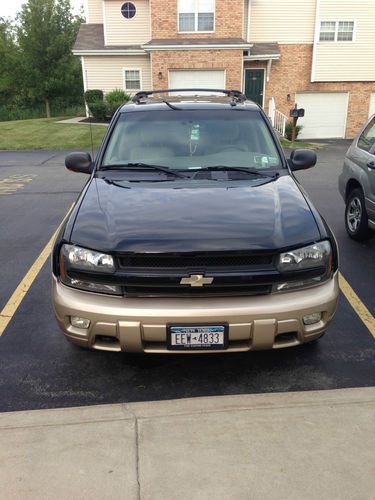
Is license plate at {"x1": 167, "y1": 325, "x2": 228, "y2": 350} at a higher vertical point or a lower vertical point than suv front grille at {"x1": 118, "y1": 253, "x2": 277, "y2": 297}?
lower

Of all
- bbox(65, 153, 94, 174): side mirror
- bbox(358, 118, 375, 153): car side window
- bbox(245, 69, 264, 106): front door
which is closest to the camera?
bbox(65, 153, 94, 174): side mirror

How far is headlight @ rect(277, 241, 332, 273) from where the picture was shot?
3.04 m

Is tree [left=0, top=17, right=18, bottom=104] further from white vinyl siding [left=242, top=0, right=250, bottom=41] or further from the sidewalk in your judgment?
the sidewalk

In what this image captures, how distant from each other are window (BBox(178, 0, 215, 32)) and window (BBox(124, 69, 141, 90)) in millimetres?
3286

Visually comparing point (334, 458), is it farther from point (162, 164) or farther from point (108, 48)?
point (108, 48)

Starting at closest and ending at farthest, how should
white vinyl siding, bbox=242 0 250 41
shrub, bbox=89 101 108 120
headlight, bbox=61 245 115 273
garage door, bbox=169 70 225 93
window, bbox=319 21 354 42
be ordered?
1. headlight, bbox=61 245 115 273
2. garage door, bbox=169 70 225 93
3. white vinyl siding, bbox=242 0 250 41
4. window, bbox=319 21 354 42
5. shrub, bbox=89 101 108 120

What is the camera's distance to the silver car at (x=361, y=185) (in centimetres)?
584

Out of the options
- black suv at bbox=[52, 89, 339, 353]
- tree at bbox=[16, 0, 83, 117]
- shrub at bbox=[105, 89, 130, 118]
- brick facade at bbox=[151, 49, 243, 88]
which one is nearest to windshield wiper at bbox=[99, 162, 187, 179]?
black suv at bbox=[52, 89, 339, 353]

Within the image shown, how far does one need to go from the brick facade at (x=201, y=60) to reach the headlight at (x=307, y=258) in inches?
770

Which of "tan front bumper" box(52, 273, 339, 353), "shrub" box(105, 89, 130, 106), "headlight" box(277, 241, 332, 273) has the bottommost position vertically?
"shrub" box(105, 89, 130, 106)

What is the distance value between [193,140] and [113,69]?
2088 cm

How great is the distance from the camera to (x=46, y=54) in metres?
34.5

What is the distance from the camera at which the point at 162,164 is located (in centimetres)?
427

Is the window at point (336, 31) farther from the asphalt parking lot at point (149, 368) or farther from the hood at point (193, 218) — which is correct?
the hood at point (193, 218)
